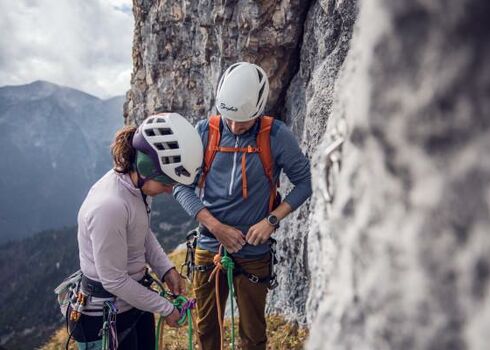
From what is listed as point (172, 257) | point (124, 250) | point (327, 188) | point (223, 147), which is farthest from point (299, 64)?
point (172, 257)

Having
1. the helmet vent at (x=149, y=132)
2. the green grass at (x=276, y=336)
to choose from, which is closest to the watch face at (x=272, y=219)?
the helmet vent at (x=149, y=132)

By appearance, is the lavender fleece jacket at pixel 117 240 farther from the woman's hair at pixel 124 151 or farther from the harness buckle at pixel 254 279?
the harness buckle at pixel 254 279

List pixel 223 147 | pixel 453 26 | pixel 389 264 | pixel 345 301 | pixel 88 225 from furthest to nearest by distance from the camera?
pixel 223 147
pixel 88 225
pixel 345 301
pixel 389 264
pixel 453 26

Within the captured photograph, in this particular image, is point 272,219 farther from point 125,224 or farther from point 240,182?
point 125,224

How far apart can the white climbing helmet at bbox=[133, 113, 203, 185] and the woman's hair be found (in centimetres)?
12

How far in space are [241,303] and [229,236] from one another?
1020 mm

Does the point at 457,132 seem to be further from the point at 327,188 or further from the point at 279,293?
the point at 279,293

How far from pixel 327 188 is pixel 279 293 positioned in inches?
316

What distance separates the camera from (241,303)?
5.05 metres

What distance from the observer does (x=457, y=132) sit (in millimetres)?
1037

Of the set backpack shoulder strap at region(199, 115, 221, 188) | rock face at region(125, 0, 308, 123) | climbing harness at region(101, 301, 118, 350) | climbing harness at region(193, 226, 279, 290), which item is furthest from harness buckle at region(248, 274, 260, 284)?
rock face at region(125, 0, 308, 123)

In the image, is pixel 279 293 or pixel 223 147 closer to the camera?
pixel 223 147

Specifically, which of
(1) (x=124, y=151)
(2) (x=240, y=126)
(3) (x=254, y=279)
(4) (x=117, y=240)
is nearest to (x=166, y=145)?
(1) (x=124, y=151)

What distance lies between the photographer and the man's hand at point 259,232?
15.2 ft
